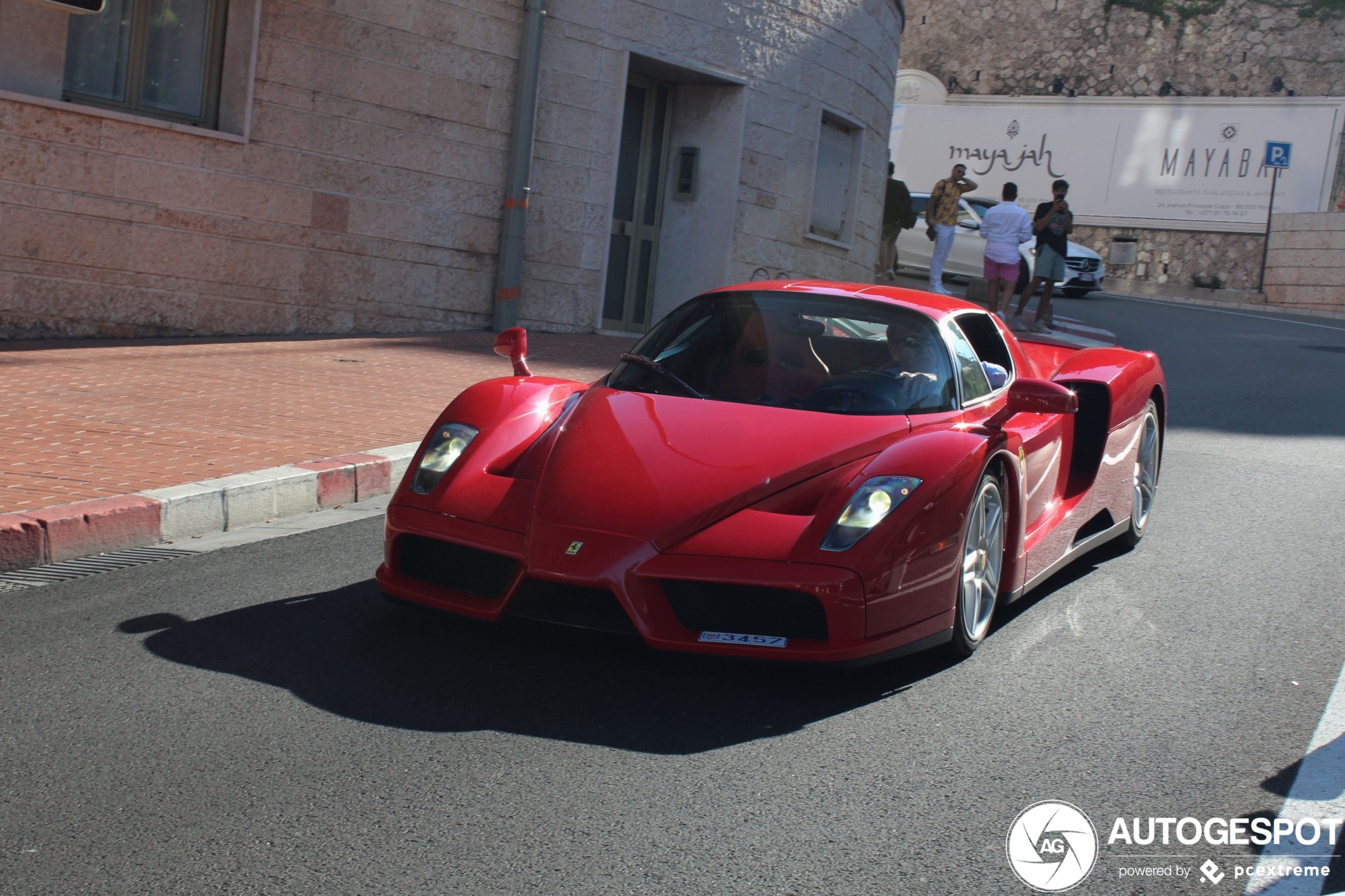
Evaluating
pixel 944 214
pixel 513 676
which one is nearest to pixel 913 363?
pixel 513 676

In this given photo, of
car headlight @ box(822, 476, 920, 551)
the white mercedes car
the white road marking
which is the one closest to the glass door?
the white mercedes car

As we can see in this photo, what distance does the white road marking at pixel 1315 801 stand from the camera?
8.18ft

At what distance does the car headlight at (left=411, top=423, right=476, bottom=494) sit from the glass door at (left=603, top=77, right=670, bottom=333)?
30.9 feet

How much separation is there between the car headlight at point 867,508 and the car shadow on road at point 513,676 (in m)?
0.36

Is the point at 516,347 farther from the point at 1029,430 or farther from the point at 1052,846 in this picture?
the point at 1052,846

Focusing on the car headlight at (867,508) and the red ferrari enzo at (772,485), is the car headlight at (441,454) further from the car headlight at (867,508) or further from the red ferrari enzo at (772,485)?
the car headlight at (867,508)

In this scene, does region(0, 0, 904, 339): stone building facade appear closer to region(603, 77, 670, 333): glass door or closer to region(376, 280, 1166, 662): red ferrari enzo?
region(603, 77, 670, 333): glass door

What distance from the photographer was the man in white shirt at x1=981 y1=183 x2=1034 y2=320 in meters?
14.3

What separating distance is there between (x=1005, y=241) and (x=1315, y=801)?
1218 cm

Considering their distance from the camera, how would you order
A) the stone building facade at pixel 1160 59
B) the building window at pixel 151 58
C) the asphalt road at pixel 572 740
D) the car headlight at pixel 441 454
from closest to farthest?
the asphalt road at pixel 572 740, the car headlight at pixel 441 454, the building window at pixel 151 58, the stone building facade at pixel 1160 59

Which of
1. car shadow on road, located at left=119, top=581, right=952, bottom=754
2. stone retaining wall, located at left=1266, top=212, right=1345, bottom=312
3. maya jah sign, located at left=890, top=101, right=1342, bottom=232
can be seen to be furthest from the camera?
maya jah sign, located at left=890, top=101, right=1342, bottom=232

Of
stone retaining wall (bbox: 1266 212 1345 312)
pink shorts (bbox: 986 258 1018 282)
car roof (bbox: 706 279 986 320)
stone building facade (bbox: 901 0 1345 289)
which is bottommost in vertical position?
car roof (bbox: 706 279 986 320)

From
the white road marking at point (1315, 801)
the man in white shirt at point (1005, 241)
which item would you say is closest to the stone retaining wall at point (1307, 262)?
the man in white shirt at point (1005, 241)

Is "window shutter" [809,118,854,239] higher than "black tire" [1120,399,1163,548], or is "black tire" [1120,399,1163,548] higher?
"window shutter" [809,118,854,239]
